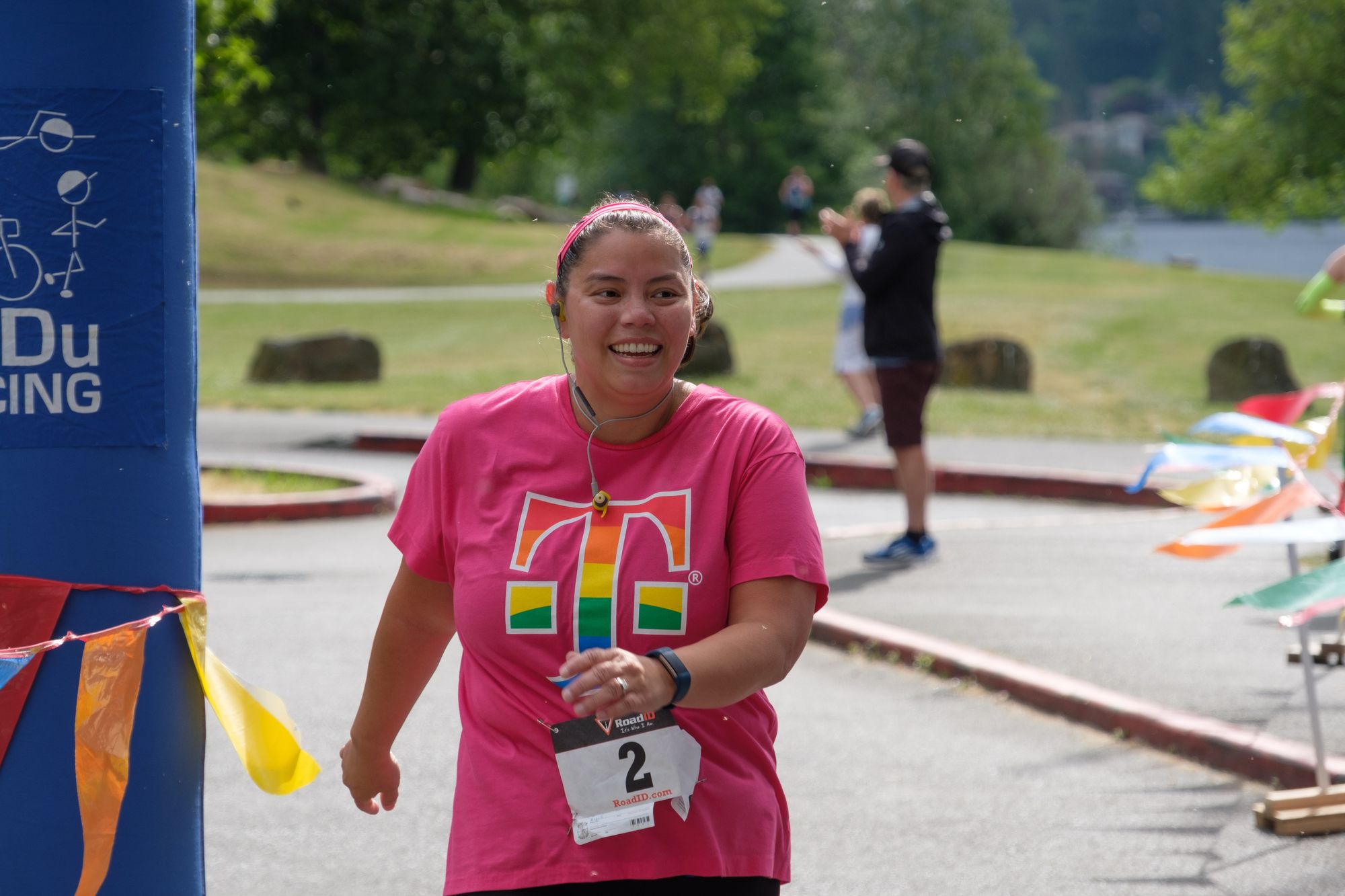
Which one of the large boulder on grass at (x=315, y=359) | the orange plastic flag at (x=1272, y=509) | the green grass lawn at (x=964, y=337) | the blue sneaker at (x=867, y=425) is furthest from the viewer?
the large boulder on grass at (x=315, y=359)

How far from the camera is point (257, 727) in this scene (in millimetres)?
3252

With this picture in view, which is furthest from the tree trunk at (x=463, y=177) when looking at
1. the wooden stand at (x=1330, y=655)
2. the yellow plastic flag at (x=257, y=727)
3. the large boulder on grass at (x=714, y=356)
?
the yellow plastic flag at (x=257, y=727)

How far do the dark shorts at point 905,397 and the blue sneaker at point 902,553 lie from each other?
1.90 ft

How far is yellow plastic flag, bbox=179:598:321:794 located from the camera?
10.1 ft

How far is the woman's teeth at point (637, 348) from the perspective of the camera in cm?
279

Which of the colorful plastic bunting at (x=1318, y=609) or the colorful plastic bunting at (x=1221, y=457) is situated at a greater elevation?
the colorful plastic bunting at (x=1221, y=457)

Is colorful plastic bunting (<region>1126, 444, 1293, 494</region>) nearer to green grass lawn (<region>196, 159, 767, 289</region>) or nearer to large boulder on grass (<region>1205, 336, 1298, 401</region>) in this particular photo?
large boulder on grass (<region>1205, 336, 1298, 401</region>)

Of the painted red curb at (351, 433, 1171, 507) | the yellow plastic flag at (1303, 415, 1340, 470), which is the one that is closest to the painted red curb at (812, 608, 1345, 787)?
the yellow plastic flag at (1303, 415, 1340, 470)

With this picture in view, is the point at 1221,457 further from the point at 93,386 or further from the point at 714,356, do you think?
the point at 714,356

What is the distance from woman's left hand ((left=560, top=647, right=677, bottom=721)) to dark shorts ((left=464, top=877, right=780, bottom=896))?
367 mm

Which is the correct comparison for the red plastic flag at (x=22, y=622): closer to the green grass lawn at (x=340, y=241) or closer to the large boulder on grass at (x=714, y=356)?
the large boulder on grass at (x=714, y=356)

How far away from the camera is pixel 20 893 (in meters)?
2.89

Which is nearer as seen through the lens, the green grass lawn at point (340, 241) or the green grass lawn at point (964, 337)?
the green grass lawn at point (964, 337)

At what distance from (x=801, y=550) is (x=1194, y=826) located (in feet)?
9.93
